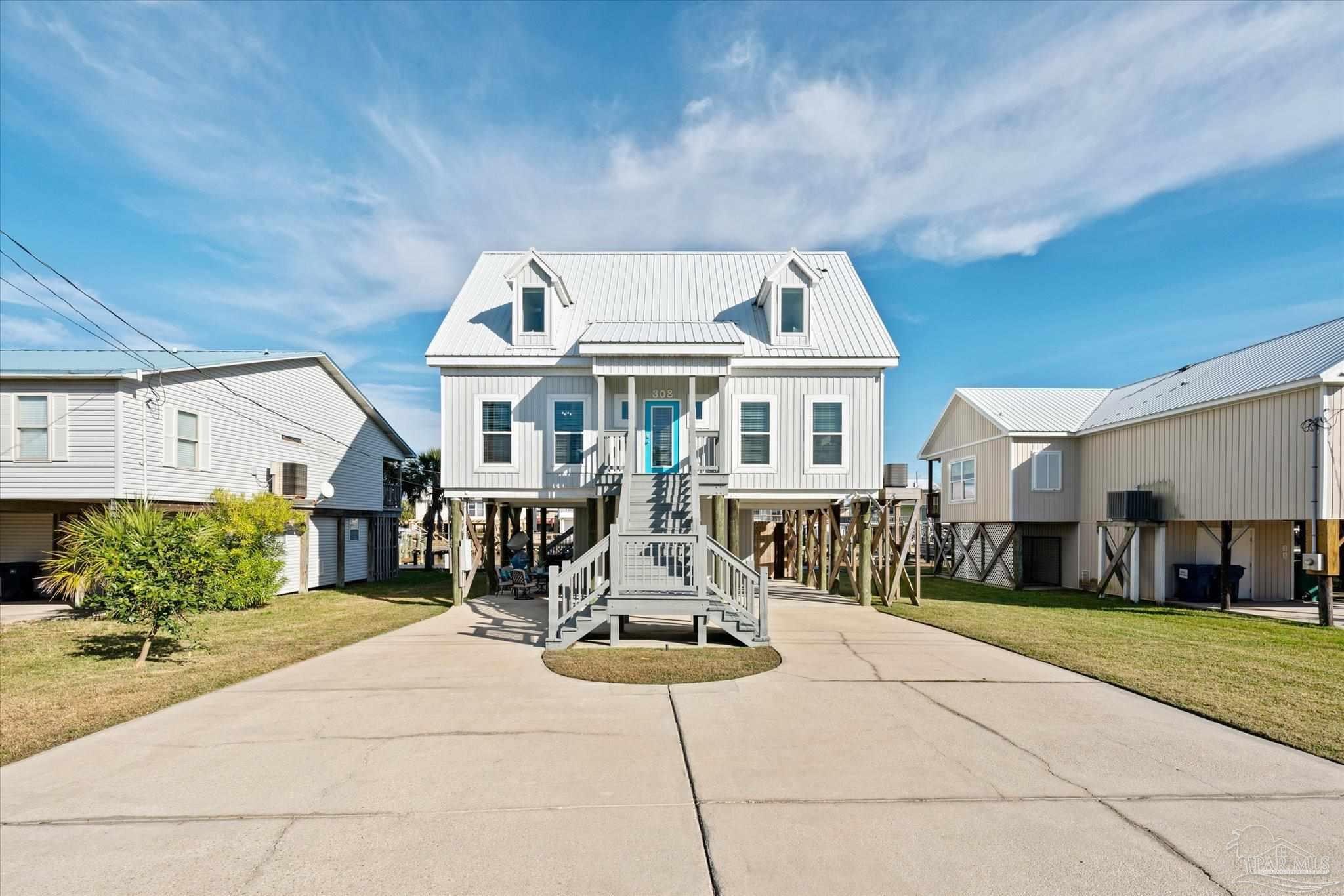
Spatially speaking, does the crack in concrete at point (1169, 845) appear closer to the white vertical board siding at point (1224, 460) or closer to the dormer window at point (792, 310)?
the dormer window at point (792, 310)

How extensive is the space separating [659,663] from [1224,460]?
50.9 ft

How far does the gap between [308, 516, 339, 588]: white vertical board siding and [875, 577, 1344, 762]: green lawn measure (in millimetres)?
17589

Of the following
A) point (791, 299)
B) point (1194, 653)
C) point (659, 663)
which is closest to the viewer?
point (659, 663)

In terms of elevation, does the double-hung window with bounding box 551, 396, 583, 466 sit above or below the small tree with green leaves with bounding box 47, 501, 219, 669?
above

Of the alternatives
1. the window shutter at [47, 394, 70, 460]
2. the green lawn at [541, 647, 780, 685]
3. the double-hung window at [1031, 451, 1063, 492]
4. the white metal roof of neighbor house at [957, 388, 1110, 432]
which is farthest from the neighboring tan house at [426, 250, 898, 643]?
the double-hung window at [1031, 451, 1063, 492]

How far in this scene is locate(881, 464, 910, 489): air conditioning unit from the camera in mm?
15695

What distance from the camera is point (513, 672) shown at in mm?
9203

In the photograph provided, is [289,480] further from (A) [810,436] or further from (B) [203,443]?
(A) [810,436]

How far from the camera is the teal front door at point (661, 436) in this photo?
1588cm

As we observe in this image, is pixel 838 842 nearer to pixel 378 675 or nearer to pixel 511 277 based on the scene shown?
pixel 378 675

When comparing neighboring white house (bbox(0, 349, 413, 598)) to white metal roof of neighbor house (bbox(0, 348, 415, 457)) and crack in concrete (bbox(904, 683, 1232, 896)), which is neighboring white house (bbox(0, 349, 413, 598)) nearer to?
white metal roof of neighbor house (bbox(0, 348, 415, 457))

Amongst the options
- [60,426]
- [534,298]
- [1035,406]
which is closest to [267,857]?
[534,298]

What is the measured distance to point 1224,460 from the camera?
16.3 metres

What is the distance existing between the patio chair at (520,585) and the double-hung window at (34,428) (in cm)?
1095
